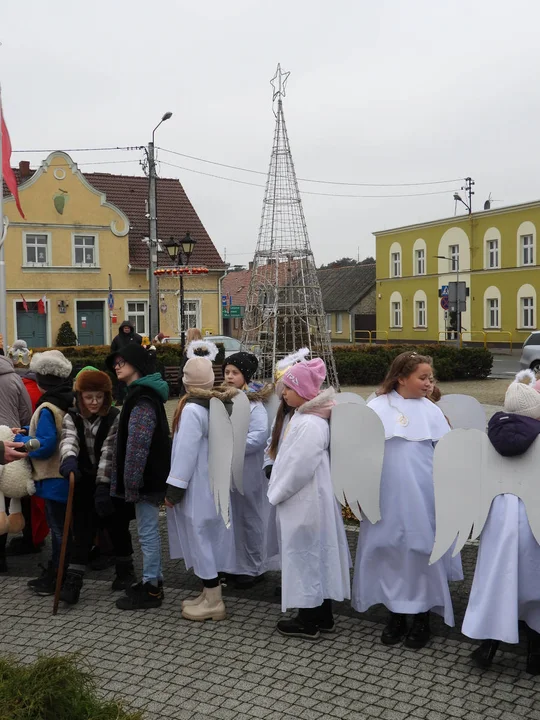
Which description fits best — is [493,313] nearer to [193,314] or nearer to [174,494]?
[193,314]

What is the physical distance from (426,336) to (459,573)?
43.9m

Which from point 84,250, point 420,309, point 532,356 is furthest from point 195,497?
point 420,309

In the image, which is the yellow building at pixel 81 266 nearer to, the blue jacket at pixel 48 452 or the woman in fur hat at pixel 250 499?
the woman in fur hat at pixel 250 499

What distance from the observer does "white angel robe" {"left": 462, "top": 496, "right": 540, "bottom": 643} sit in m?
4.04

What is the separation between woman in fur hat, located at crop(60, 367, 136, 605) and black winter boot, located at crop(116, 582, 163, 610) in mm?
300

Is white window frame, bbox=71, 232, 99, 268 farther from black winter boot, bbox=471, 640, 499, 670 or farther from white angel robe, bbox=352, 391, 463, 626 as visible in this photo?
black winter boot, bbox=471, 640, 499, 670

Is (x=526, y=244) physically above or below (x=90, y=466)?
above

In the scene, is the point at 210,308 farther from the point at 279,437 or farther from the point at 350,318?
the point at 279,437

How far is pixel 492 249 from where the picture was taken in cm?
4416

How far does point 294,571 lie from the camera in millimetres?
4629

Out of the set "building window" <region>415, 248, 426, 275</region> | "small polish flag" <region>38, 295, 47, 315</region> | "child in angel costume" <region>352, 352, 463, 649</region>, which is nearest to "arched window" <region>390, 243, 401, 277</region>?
"building window" <region>415, 248, 426, 275</region>

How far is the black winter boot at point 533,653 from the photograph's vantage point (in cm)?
411

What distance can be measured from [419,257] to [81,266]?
2265 cm

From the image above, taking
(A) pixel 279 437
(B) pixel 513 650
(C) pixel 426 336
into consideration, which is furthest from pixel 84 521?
(C) pixel 426 336
